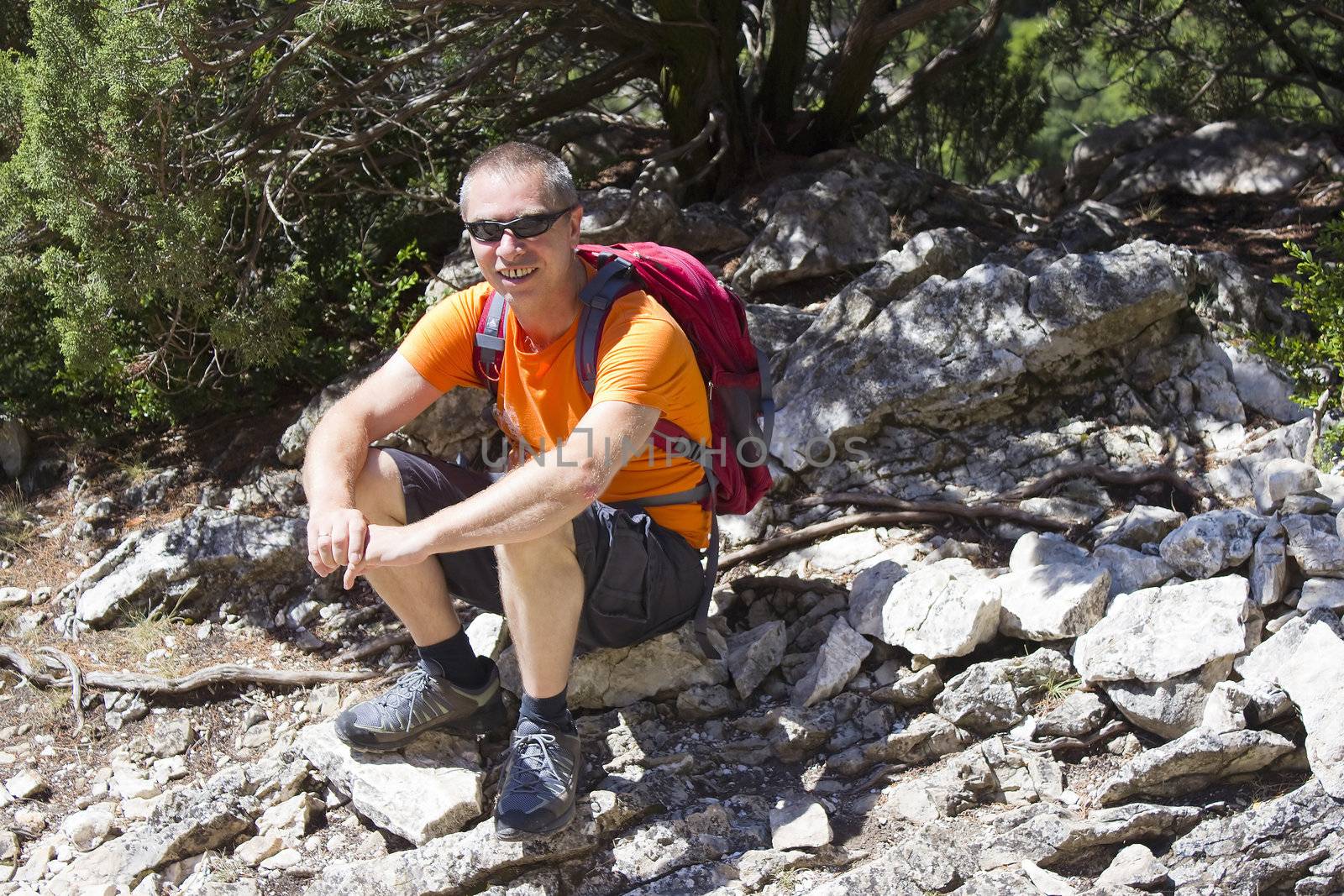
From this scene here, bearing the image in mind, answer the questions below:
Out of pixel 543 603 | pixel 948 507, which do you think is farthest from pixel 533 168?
pixel 948 507

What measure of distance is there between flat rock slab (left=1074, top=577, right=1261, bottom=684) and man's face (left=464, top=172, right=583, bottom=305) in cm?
183

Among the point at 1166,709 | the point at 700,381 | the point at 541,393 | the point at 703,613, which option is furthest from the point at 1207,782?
the point at 541,393

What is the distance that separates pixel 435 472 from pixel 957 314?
2470mm

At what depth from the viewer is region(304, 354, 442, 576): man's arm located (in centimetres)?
293

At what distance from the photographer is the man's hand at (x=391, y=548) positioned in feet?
9.38

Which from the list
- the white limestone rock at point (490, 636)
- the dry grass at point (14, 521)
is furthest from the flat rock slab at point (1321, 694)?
the dry grass at point (14, 521)

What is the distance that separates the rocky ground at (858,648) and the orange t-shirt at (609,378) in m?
0.64

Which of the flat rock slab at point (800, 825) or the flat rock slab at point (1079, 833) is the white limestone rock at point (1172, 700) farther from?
the flat rock slab at point (800, 825)

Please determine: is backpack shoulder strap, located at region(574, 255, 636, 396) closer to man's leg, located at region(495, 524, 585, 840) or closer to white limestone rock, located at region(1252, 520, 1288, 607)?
man's leg, located at region(495, 524, 585, 840)

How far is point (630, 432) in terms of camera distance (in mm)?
2926

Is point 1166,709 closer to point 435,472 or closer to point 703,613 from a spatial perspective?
point 703,613

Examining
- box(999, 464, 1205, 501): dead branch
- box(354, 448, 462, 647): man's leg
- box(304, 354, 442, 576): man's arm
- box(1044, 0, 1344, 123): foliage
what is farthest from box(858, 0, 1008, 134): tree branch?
box(354, 448, 462, 647): man's leg

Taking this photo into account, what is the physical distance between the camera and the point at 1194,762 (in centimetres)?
303

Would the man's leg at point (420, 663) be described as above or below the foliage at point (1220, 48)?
below
